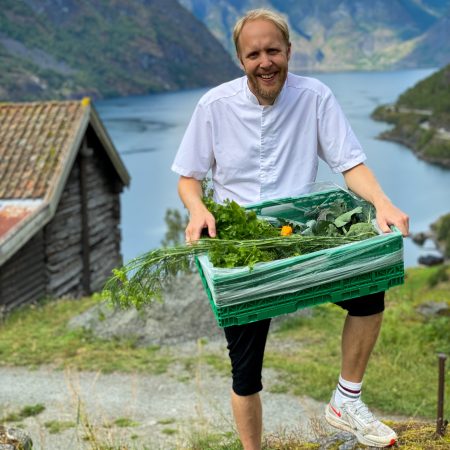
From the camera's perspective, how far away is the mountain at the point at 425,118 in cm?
8944

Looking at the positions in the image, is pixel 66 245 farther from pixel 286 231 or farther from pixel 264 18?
pixel 264 18

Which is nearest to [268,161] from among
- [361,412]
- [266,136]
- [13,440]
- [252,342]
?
[266,136]

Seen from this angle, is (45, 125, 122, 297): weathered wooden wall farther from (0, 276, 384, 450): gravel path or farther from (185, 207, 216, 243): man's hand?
(185, 207, 216, 243): man's hand

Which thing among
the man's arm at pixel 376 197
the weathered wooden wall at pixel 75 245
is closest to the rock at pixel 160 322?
the weathered wooden wall at pixel 75 245

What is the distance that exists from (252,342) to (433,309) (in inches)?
319

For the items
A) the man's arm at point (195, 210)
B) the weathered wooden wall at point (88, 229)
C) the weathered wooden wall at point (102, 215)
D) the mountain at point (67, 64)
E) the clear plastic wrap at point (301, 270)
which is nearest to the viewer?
the clear plastic wrap at point (301, 270)

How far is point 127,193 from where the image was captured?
2296 inches

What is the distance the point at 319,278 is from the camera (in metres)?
2.87

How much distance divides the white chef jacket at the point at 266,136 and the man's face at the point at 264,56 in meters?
0.11

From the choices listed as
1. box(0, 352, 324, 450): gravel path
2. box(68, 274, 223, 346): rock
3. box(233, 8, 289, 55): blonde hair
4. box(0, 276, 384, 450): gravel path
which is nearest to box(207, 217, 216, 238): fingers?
box(233, 8, 289, 55): blonde hair

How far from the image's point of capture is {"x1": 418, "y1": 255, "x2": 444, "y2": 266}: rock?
55003mm

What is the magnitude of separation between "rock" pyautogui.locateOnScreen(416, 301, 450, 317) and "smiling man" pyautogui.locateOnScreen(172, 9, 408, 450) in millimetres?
7443

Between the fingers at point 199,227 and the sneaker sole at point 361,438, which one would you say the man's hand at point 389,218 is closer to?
the fingers at point 199,227

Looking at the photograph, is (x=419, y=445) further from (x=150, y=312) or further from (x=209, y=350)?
(x=150, y=312)
